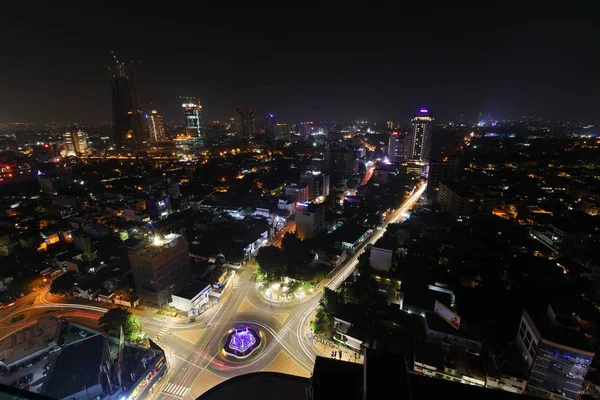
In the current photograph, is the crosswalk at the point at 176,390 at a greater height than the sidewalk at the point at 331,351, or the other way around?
the sidewalk at the point at 331,351

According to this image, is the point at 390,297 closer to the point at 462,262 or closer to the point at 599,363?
the point at 462,262

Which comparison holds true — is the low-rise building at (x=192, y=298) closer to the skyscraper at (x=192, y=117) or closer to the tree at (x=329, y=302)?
the tree at (x=329, y=302)

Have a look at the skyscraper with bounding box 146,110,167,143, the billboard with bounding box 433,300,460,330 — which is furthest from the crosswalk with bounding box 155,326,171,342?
the skyscraper with bounding box 146,110,167,143

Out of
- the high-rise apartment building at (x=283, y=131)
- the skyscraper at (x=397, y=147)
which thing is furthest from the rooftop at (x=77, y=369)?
the high-rise apartment building at (x=283, y=131)

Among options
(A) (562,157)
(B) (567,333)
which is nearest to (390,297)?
(B) (567,333)

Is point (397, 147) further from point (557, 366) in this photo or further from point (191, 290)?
point (191, 290)
